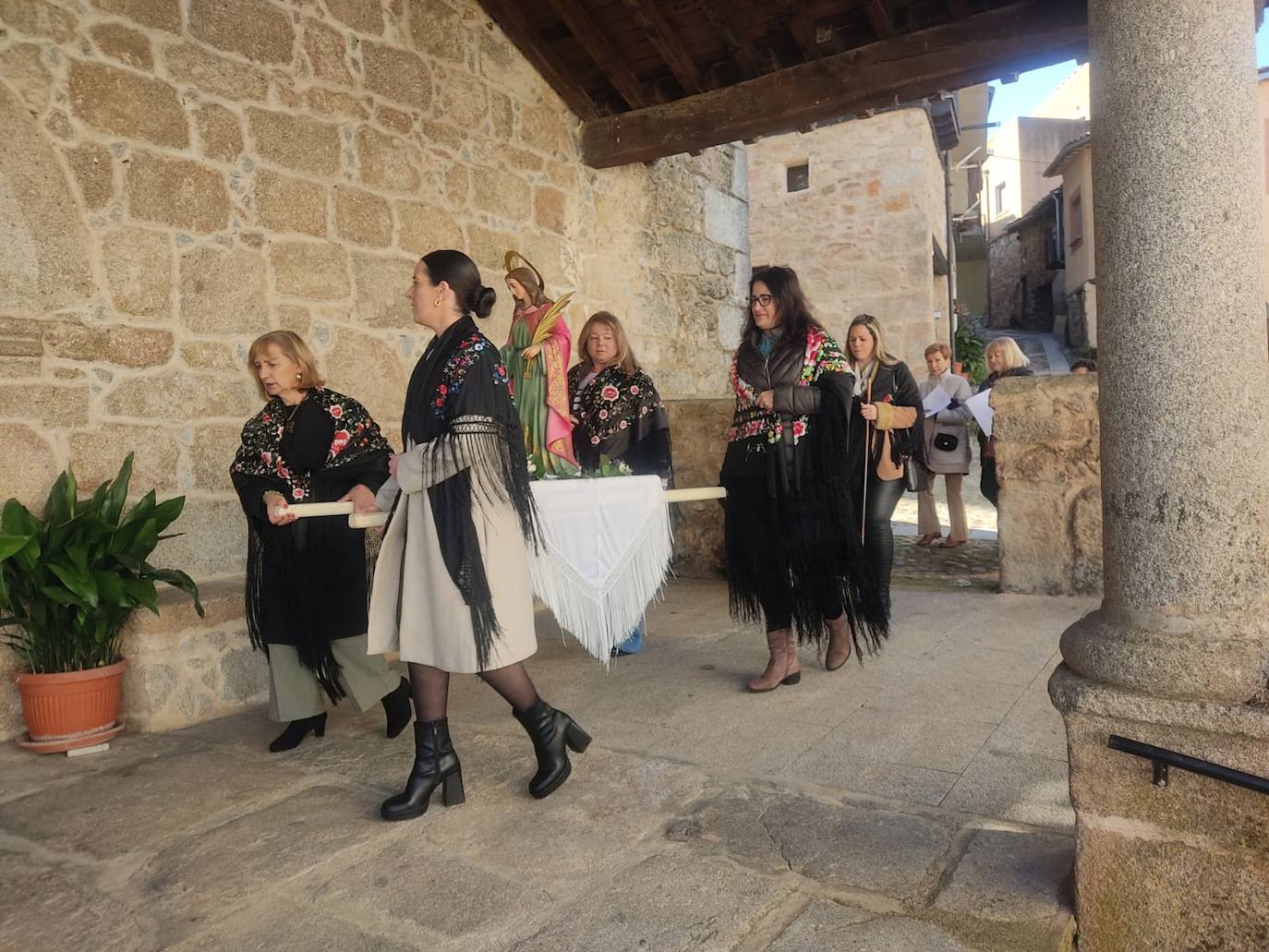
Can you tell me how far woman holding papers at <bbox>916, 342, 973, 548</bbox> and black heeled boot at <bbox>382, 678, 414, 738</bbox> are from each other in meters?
4.64

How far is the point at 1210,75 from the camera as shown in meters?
1.92

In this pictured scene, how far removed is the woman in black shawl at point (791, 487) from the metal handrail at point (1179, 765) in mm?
1940

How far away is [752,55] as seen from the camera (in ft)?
18.4

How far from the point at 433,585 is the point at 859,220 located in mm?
14544

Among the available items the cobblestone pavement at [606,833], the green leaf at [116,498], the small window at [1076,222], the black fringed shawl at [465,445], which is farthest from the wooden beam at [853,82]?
the small window at [1076,222]

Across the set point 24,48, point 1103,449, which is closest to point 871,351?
point 1103,449

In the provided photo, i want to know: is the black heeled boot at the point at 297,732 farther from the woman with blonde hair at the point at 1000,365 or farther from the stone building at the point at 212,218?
the woman with blonde hair at the point at 1000,365

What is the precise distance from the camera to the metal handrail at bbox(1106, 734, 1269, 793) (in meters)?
1.76

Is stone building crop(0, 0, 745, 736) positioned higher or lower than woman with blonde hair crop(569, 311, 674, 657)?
higher

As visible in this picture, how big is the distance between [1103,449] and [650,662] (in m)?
2.67

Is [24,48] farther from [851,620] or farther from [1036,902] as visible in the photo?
[1036,902]

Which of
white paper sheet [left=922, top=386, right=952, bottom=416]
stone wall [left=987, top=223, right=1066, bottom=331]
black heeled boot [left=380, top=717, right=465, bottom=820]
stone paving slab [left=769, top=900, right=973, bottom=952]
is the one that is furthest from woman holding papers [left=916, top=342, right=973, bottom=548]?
stone wall [left=987, top=223, right=1066, bottom=331]

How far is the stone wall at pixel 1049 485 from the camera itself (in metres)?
5.21

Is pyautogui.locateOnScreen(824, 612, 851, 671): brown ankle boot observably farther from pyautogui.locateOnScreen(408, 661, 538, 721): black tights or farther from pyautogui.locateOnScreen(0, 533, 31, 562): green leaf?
pyautogui.locateOnScreen(0, 533, 31, 562): green leaf
